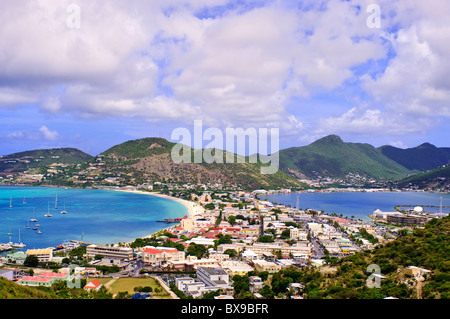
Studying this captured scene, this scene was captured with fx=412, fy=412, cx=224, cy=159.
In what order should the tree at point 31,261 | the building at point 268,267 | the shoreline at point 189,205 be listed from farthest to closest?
1. the shoreline at point 189,205
2. the tree at point 31,261
3. the building at point 268,267

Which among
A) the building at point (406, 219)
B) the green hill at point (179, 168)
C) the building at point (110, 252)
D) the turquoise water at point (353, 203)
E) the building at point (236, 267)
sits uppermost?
the green hill at point (179, 168)

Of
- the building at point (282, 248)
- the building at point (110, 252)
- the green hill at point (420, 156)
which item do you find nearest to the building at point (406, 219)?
the building at point (282, 248)

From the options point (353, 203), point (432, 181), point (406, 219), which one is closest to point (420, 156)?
point (432, 181)

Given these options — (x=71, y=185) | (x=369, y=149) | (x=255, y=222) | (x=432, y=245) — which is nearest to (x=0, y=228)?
(x=255, y=222)

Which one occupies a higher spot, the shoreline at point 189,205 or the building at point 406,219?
the shoreline at point 189,205

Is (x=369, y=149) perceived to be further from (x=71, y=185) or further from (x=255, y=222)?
(x=255, y=222)

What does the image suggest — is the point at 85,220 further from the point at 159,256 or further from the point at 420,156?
the point at 420,156

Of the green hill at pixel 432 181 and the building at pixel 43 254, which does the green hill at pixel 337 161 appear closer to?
the green hill at pixel 432 181

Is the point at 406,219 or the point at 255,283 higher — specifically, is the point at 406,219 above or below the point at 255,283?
below
